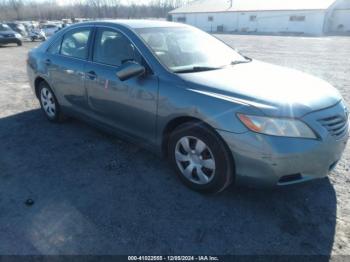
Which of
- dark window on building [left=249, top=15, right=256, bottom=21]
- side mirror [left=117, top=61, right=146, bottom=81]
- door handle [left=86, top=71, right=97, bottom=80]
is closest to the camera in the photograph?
side mirror [left=117, top=61, right=146, bottom=81]

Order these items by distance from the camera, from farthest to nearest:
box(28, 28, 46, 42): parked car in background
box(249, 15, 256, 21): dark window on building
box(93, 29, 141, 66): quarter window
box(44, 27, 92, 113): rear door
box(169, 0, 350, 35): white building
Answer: box(249, 15, 256, 21): dark window on building → box(169, 0, 350, 35): white building → box(28, 28, 46, 42): parked car in background → box(44, 27, 92, 113): rear door → box(93, 29, 141, 66): quarter window

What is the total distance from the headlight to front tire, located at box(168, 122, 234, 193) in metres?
0.38

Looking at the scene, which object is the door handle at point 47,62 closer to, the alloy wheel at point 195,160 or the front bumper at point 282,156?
the alloy wheel at point 195,160

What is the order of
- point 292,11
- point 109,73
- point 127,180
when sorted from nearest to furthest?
point 127,180
point 109,73
point 292,11

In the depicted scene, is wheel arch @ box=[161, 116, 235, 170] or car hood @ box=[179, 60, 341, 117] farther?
wheel arch @ box=[161, 116, 235, 170]

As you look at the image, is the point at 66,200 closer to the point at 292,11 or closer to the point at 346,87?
the point at 346,87

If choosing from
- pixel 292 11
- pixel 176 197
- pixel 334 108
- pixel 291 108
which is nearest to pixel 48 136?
pixel 176 197

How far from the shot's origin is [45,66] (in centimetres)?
490

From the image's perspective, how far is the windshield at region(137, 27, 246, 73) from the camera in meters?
3.36

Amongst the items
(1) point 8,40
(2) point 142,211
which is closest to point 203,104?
(2) point 142,211

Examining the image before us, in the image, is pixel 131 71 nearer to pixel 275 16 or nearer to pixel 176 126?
pixel 176 126

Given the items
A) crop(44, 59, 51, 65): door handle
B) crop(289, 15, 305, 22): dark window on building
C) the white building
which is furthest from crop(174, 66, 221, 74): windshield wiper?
crop(289, 15, 305, 22): dark window on building

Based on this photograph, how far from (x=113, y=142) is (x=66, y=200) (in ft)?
4.83

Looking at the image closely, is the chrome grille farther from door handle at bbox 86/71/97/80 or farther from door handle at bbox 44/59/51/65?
door handle at bbox 44/59/51/65
